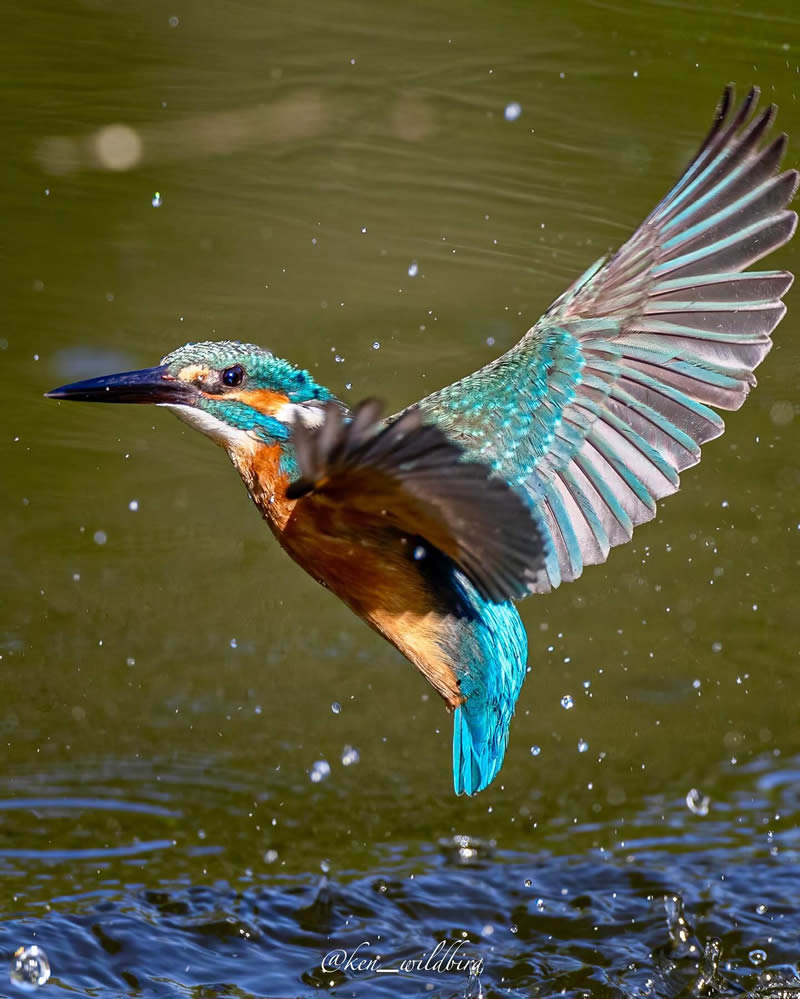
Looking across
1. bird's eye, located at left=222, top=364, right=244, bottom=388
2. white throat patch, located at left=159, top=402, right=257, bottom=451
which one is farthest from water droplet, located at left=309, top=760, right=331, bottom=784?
bird's eye, located at left=222, top=364, right=244, bottom=388

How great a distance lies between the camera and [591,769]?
4152mm

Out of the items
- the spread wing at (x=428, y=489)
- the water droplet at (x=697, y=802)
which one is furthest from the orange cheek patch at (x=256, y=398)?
the water droplet at (x=697, y=802)

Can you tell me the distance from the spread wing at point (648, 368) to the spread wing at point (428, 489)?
0.50 metres

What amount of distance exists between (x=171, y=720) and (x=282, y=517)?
1447mm

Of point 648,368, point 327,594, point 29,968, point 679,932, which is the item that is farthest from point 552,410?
point 327,594

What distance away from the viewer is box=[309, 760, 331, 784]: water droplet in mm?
4027

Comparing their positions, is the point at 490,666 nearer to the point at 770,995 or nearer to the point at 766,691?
the point at 770,995

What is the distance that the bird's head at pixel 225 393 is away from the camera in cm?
298

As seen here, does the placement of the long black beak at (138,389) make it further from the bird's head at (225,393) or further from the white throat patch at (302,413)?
the white throat patch at (302,413)

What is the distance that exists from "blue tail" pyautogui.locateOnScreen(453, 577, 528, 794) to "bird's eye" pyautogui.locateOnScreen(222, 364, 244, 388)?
60 centimetres

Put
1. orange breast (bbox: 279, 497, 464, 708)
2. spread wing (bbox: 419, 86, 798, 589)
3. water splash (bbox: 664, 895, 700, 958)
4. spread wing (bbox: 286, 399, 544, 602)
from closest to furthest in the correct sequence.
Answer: spread wing (bbox: 286, 399, 544, 602)
orange breast (bbox: 279, 497, 464, 708)
spread wing (bbox: 419, 86, 798, 589)
water splash (bbox: 664, 895, 700, 958)

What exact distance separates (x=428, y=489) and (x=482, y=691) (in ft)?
2.46

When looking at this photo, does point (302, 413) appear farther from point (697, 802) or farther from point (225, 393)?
point (697, 802)

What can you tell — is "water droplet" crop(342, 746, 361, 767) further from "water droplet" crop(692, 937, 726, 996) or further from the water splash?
"water droplet" crop(692, 937, 726, 996)
